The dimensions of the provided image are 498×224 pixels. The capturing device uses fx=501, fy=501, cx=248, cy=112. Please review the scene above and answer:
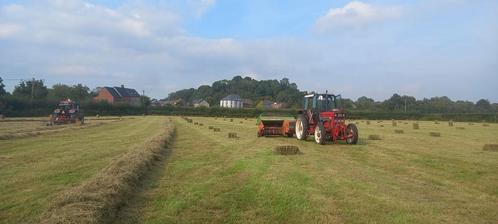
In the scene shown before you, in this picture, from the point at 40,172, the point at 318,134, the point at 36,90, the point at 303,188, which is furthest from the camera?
the point at 36,90

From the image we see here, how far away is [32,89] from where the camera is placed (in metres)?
92.1

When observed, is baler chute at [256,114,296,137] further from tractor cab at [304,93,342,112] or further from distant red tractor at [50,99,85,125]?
distant red tractor at [50,99,85,125]

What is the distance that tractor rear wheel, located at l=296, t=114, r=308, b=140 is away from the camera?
20859 millimetres

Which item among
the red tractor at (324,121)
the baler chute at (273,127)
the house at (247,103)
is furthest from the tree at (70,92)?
the red tractor at (324,121)

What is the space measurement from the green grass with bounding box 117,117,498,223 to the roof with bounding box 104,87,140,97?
118m

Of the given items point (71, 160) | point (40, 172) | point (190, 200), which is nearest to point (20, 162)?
point (71, 160)

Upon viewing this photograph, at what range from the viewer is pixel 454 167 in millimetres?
12266

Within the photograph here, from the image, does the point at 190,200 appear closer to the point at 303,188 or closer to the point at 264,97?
the point at 303,188

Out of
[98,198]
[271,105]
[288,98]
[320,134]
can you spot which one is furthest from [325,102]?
[288,98]

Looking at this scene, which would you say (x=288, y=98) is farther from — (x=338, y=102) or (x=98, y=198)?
(x=98, y=198)

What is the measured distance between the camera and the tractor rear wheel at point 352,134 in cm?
1914

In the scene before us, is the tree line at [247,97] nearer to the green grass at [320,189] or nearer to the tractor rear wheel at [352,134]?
the tractor rear wheel at [352,134]

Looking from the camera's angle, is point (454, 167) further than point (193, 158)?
No

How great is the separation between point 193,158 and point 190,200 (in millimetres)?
6072
